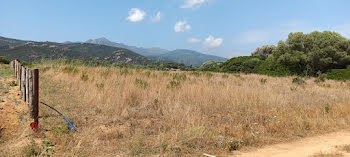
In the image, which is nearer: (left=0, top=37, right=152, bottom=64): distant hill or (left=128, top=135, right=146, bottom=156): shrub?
(left=128, top=135, right=146, bottom=156): shrub

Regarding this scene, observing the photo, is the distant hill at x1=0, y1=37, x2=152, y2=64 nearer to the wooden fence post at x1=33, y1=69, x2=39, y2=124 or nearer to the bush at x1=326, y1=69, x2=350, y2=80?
the wooden fence post at x1=33, y1=69, x2=39, y2=124

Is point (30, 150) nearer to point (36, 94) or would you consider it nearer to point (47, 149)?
point (47, 149)

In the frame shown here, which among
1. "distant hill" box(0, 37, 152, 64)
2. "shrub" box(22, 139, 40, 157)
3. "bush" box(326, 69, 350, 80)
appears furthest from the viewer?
"distant hill" box(0, 37, 152, 64)

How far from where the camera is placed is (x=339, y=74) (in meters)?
18.1

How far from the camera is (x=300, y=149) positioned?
12.2 feet

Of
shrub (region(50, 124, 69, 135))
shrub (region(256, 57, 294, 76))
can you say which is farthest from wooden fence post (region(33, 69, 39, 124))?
shrub (region(256, 57, 294, 76))

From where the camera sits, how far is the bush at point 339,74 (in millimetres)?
17500

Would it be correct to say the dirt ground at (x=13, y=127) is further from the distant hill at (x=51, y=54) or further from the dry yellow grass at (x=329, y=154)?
the distant hill at (x=51, y=54)

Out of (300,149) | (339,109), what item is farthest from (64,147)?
(339,109)

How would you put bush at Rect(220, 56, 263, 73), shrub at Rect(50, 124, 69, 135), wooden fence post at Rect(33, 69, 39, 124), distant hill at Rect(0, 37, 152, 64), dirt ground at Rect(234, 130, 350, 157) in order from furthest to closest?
distant hill at Rect(0, 37, 152, 64) < bush at Rect(220, 56, 263, 73) < wooden fence post at Rect(33, 69, 39, 124) < shrub at Rect(50, 124, 69, 135) < dirt ground at Rect(234, 130, 350, 157)

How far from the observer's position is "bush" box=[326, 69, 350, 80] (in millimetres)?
17500

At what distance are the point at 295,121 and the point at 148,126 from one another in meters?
3.76

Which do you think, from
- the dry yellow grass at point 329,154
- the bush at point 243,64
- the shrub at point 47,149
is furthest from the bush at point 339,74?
the shrub at point 47,149

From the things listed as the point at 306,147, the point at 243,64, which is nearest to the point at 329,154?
the point at 306,147
